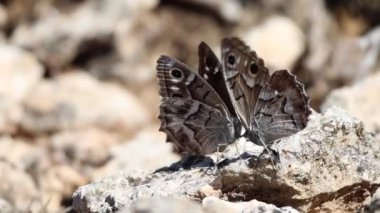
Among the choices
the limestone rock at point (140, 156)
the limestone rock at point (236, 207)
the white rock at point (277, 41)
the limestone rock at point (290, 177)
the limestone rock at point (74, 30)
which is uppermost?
the white rock at point (277, 41)

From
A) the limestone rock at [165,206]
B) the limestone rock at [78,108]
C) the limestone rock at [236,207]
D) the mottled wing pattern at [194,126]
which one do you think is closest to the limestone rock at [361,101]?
the mottled wing pattern at [194,126]

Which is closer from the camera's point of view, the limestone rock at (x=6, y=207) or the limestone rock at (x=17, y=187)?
the limestone rock at (x=6, y=207)

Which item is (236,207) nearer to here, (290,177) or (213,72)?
(290,177)

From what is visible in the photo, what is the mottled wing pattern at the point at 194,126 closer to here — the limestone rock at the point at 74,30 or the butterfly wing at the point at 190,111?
the butterfly wing at the point at 190,111

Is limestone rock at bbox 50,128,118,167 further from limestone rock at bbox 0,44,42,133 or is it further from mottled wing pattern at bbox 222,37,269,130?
mottled wing pattern at bbox 222,37,269,130

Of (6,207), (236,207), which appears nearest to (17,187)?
(6,207)

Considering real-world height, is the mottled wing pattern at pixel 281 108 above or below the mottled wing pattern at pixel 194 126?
above

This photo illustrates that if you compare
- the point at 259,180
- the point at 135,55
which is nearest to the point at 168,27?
the point at 135,55
